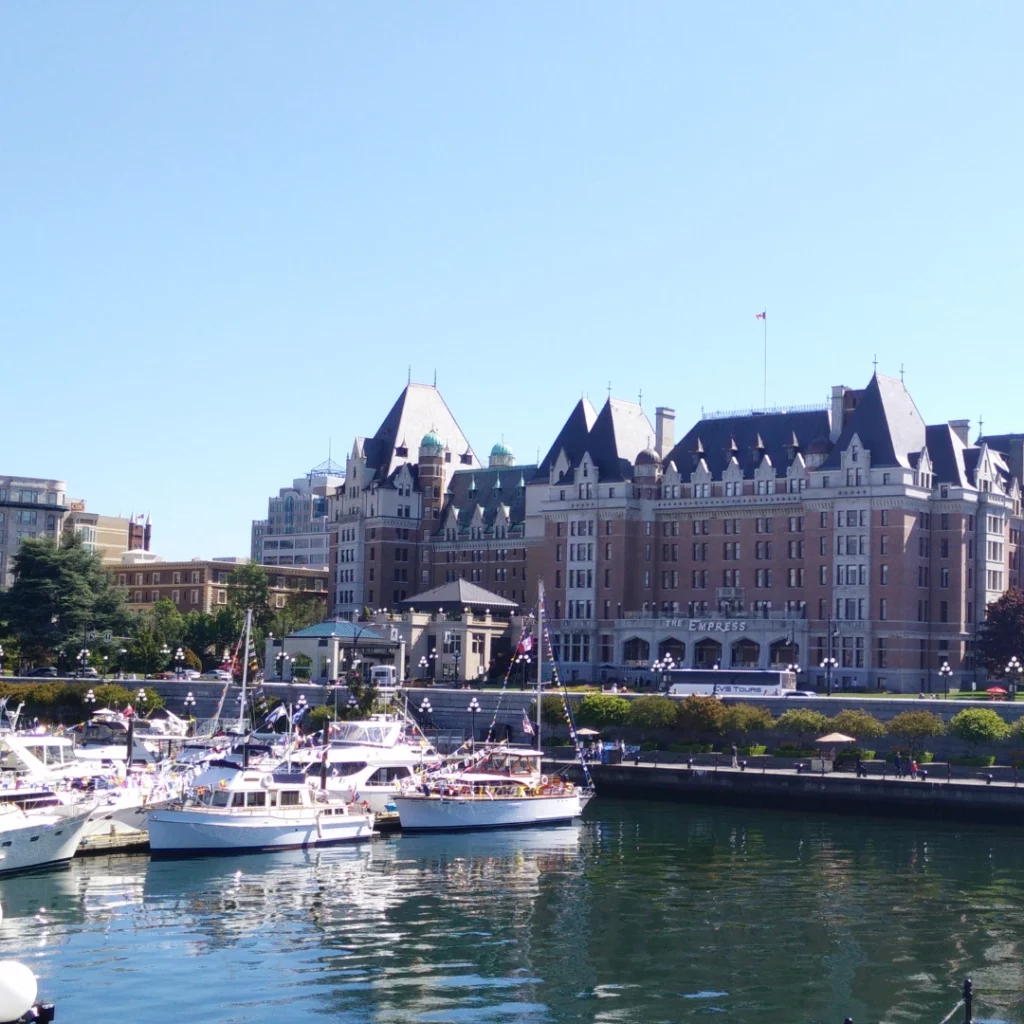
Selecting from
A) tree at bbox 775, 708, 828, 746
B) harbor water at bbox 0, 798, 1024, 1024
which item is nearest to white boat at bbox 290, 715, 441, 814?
harbor water at bbox 0, 798, 1024, 1024

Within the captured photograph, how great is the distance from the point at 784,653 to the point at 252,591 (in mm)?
63384

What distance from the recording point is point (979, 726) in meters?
88.9

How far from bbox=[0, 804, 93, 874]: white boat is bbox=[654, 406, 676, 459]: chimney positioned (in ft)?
305

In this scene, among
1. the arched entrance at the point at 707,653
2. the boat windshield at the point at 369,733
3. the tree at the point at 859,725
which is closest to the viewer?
the boat windshield at the point at 369,733

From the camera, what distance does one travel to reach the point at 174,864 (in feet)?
201

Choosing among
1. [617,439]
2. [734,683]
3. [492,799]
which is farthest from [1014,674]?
[492,799]

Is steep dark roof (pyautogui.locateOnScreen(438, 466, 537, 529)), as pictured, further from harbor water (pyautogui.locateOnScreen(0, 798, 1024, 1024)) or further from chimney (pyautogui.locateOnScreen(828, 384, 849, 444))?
harbor water (pyautogui.locateOnScreen(0, 798, 1024, 1024))

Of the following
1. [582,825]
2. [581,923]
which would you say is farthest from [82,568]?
[581,923]

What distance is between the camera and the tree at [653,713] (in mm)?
100812

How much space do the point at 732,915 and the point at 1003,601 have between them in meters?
76.7

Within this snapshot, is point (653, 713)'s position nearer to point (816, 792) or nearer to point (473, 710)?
point (473, 710)

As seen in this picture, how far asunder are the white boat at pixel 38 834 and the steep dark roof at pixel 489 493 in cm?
10691

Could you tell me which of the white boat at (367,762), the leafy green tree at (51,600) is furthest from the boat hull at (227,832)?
the leafy green tree at (51,600)

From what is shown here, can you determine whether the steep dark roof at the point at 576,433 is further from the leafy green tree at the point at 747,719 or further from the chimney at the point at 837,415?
the leafy green tree at the point at 747,719
